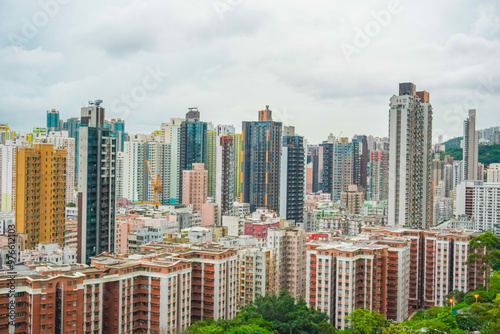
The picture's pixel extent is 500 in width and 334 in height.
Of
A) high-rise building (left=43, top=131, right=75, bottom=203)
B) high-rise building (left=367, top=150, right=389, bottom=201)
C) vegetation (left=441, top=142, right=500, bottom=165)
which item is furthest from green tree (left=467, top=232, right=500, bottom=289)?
high-rise building (left=43, top=131, right=75, bottom=203)

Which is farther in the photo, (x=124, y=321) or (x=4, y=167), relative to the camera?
(x=4, y=167)

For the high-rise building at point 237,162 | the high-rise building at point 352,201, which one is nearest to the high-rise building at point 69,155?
the high-rise building at point 237,162

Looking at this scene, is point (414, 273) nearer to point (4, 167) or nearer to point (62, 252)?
point (62, 252)

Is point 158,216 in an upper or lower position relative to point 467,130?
lower

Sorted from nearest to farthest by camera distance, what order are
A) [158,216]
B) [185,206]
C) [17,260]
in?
[17,260], [158,216], [185,206]

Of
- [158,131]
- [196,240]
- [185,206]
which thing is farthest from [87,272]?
[158,131]

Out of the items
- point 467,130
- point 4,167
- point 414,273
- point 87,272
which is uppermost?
point 467,130

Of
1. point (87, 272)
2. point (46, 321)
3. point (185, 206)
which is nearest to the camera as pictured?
point (46, 321)
